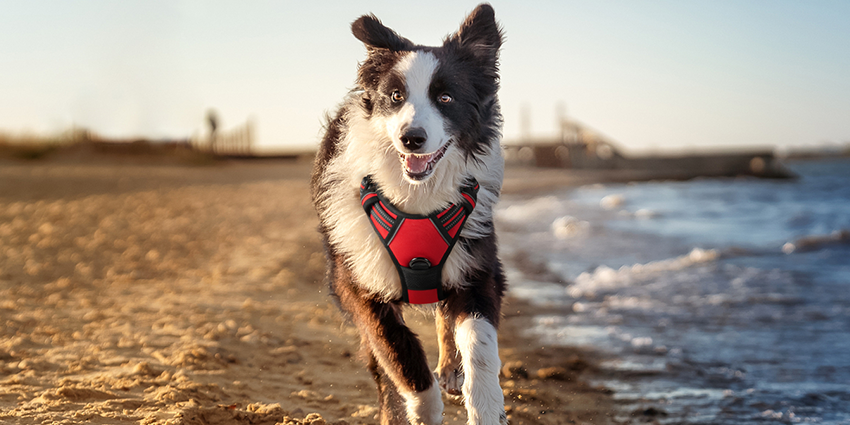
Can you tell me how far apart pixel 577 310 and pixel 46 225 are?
8059 mm

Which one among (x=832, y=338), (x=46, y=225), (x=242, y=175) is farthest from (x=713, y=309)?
(x=242, y=175)

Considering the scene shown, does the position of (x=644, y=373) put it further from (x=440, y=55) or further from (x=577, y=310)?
(x=440, y=55)

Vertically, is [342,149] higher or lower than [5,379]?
higher

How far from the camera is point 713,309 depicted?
6.06 m

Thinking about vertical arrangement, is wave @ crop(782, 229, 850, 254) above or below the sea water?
above

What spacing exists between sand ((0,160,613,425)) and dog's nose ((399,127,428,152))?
118 centimetres

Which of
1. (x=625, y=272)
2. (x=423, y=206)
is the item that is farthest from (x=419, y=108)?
(x=625, y=272)

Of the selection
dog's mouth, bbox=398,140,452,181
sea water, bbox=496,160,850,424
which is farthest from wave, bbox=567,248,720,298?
dog's mouth, bbox=398,140,452,181

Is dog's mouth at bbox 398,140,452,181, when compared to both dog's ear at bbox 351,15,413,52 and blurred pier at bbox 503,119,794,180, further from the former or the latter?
blurred pier at bbox 503,119,794,180

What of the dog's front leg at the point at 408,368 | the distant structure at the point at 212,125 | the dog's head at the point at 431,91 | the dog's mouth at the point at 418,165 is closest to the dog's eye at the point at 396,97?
the dog's head at the point at 431,91

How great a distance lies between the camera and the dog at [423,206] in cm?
263

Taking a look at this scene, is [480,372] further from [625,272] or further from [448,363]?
[625,272]

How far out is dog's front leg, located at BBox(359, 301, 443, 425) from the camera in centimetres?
272

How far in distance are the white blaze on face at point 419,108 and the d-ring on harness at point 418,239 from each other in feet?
1.02
